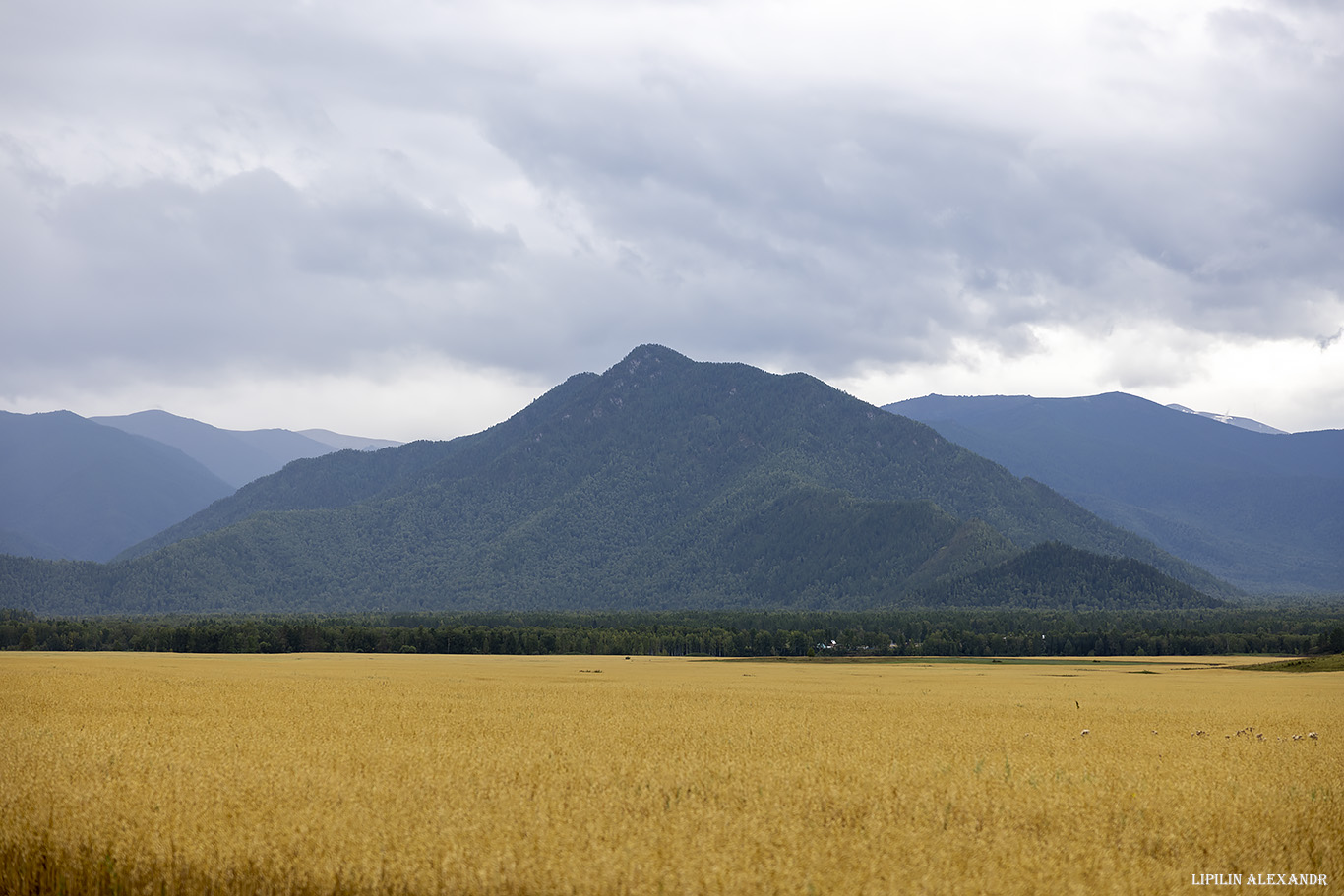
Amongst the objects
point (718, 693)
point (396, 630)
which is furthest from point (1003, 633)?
point (718, 693)

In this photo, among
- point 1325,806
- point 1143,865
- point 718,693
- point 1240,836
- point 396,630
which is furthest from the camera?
point 396,630

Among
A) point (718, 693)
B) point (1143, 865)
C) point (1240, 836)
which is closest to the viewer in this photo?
point (1143, 865)

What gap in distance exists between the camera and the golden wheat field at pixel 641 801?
629 inches

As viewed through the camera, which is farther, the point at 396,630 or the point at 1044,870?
the point at 396,630

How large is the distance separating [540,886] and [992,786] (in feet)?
36.2

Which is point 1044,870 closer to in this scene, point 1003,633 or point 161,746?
point 161,746

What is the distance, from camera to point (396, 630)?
157375mm

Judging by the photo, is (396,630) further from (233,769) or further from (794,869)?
(794,869)

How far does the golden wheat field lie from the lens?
15969mm

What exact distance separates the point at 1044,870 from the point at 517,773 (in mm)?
11399

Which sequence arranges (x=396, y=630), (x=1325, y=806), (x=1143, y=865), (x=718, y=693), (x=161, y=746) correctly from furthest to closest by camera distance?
(x=396, y=630) < (x=718, y=693) < (x=161, y=746) < (x=1325, y=806) < (x=1143, y=865)

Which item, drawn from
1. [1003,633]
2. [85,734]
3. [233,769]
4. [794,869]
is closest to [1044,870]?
[794,869]

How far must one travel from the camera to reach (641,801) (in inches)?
785

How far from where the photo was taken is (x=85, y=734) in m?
27.1
